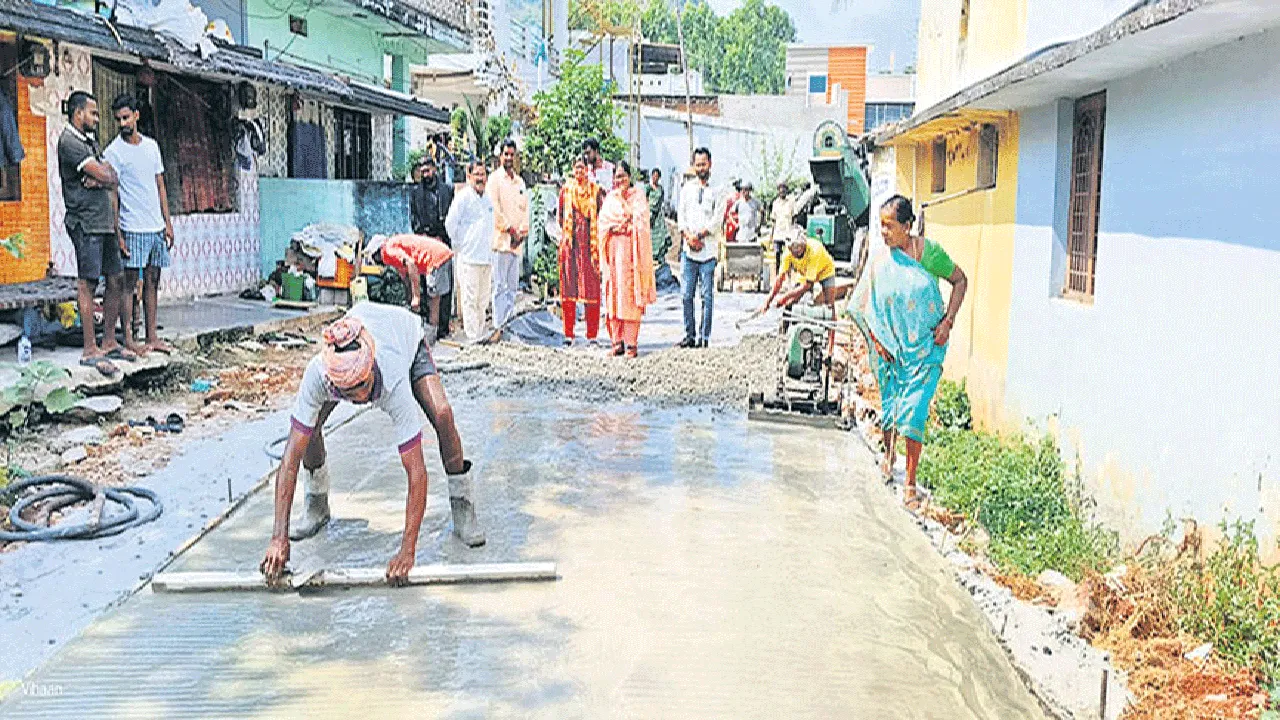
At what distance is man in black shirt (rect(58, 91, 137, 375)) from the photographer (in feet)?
26.5

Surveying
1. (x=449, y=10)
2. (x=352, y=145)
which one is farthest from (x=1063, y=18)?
(x=449, y=10)

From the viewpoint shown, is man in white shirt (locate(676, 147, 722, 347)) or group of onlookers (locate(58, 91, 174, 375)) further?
man in white shirt (locate(676, 147, 722, 347))

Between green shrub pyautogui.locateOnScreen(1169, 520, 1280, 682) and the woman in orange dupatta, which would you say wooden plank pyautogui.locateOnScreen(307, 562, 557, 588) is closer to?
green shrub pyautogui.locateOnScreen(1169, 520, 1280, 682)

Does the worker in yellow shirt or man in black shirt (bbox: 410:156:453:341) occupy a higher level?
man in black shirt (bbox: 410:156:453:341)

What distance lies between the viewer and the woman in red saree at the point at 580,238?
11.9 m

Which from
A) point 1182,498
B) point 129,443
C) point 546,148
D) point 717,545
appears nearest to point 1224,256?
point 1182,498

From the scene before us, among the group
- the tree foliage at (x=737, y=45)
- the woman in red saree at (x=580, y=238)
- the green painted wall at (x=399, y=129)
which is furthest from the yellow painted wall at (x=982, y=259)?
the tree foliage at (x=737, y=45)

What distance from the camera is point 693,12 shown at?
72500 millimetres

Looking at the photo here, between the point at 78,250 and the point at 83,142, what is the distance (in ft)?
2.50

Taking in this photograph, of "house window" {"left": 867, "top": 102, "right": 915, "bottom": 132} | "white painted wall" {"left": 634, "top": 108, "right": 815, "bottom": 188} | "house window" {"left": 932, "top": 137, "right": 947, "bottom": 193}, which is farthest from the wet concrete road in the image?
"house window" {"left": 867, "top": 102, "right": 915, "bottom": 132}

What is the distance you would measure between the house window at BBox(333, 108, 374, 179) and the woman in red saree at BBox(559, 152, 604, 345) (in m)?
6.54

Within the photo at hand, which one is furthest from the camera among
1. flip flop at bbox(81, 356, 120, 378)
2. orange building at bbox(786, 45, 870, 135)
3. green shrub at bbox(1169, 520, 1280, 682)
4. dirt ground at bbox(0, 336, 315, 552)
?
orange building at bbox(786, 45, 870, 135)

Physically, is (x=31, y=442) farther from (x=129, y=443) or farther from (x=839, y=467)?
(x=839, y=467)

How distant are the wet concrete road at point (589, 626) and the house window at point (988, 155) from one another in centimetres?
385
